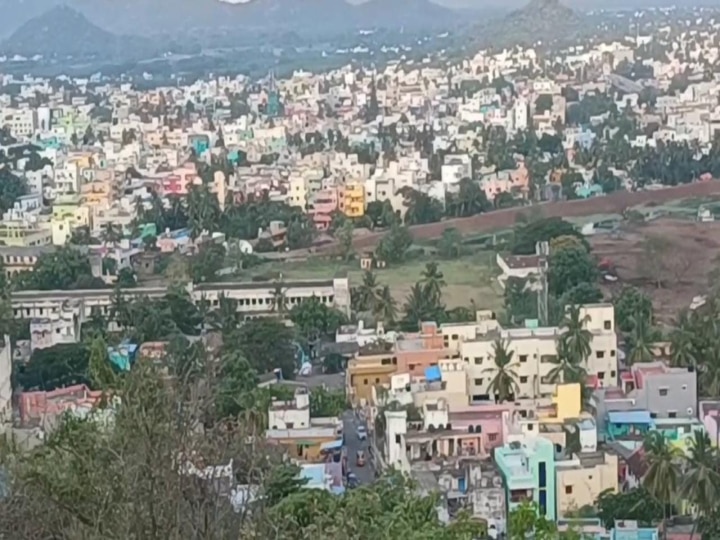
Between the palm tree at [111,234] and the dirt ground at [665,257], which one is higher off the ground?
the palm tree at [111,234]

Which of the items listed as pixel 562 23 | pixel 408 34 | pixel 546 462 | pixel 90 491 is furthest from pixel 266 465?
pixel 408 34

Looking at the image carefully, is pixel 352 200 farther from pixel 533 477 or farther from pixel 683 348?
pixel 533 477

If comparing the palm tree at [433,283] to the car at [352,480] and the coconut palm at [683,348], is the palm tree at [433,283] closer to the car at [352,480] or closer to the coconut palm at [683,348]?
the coconut palm at [683,348]

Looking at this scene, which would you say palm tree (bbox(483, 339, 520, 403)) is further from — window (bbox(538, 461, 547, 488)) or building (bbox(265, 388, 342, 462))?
window (bbox(538, 461, 547, 488))

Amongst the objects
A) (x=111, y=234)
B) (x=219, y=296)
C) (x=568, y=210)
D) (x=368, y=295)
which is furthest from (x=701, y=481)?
(x=568, y=210)

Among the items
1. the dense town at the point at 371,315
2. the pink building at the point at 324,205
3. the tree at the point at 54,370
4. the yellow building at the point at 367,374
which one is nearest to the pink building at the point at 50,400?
the dense town at the point at 371,315
